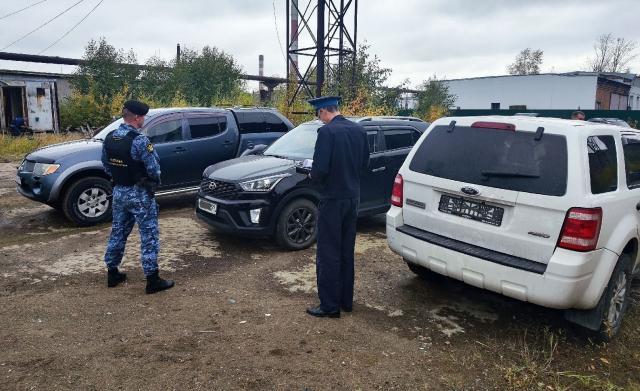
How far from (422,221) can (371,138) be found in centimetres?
262

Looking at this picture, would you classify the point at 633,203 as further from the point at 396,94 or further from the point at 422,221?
the point at 396,94

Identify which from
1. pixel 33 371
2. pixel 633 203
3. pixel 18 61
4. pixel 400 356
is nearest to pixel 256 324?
pixel 400 356

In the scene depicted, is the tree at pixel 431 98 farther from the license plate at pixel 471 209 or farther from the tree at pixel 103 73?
the license plate at pixel 471 209

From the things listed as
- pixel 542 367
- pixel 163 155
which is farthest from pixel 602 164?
pixel 163 155

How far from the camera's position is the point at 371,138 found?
21.1ft

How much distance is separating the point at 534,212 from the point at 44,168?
20.9 feet

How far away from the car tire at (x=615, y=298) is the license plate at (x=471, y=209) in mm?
952

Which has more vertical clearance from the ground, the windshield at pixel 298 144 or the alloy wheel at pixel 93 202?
the windshield at pixel 298 144

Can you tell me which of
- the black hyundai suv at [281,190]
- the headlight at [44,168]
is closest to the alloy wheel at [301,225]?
the black hyundai suv at [281,190]

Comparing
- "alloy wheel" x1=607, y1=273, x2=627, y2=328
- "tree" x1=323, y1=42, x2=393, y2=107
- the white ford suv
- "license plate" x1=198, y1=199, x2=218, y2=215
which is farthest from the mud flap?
"tree" x1=323, y1=42, x2=393, y2=107

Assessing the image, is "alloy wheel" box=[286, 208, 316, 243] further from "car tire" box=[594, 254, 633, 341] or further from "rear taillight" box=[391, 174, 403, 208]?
"car tire" box=[594, 254, 633, 341]

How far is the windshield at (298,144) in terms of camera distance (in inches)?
248

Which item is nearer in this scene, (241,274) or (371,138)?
(241,274)

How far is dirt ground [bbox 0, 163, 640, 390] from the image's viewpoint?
3.11 m
